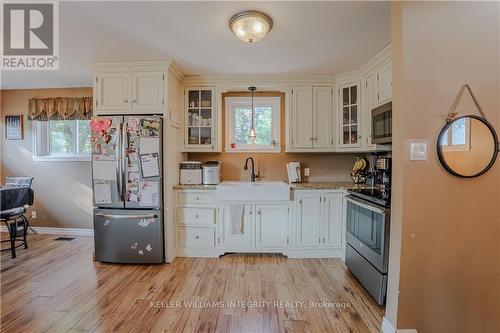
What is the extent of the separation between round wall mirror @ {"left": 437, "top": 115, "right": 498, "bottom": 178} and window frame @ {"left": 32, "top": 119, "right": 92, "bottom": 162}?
4461 mm

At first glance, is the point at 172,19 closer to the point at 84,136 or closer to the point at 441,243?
the point at 441,243

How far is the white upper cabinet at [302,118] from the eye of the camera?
3.26 meters

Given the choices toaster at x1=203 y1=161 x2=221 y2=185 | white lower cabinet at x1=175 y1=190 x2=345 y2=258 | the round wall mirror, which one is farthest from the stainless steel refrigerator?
the round wall mirror

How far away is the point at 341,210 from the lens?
2961mm

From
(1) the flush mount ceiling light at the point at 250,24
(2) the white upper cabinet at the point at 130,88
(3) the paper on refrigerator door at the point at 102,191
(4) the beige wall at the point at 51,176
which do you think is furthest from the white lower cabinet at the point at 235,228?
(4) the beige wall at the point at 51,176

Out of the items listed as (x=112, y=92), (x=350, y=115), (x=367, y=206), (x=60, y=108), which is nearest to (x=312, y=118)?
(x=350, y=115)

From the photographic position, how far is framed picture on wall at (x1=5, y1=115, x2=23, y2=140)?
390 cm

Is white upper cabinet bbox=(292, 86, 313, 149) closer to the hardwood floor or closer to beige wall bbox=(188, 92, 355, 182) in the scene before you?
beige wall bbox=(188, 92, 355, 182)

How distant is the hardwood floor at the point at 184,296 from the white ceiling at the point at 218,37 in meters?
2.38

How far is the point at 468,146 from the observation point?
1505mm

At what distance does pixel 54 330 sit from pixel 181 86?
280 centimetres

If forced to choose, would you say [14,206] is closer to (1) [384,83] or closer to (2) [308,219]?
(2) [308,219]

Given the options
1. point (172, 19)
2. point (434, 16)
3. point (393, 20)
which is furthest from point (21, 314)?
point (434, 16)

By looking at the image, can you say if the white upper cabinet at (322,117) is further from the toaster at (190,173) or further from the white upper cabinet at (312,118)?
the toaster at (190,173)
